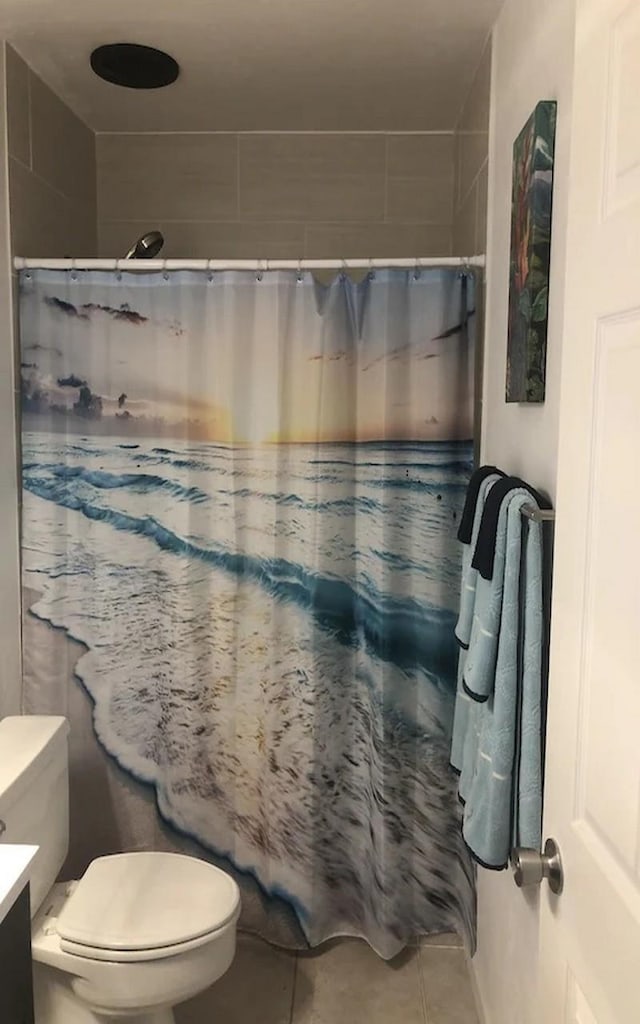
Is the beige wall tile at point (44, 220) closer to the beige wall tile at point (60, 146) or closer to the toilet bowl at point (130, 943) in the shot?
the beige wall tile at point (60, 146)

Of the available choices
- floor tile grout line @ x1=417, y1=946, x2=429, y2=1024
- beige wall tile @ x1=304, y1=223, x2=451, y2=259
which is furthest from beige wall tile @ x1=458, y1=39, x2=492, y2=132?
floor tile grout line @ x1=417, y1=946, x2=429, y2=1024

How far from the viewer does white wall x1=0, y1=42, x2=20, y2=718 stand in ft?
6.77

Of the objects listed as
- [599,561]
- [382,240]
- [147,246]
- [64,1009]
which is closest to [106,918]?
[64,1009]

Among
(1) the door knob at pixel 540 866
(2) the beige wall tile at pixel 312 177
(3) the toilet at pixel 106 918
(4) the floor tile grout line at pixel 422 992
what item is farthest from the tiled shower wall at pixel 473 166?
(4) the floor tile grout line at pixel 422 992

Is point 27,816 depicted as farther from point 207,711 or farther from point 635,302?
point 635,302

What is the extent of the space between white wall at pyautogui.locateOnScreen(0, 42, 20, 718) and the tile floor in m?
0.91

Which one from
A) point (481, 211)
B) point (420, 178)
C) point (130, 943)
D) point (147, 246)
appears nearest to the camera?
point (130, 943)

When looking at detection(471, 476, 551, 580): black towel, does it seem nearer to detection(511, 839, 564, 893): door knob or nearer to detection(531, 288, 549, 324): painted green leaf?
detection(531, 288, 549, 324): painted green leaf

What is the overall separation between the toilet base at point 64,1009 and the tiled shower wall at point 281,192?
2020mm

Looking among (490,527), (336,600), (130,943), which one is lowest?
(130,943)

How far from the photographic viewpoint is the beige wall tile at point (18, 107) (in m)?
2.03

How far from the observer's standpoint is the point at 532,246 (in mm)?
1464

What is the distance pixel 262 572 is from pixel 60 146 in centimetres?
133

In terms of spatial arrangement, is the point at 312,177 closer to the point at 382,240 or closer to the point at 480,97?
the point at 382,240
